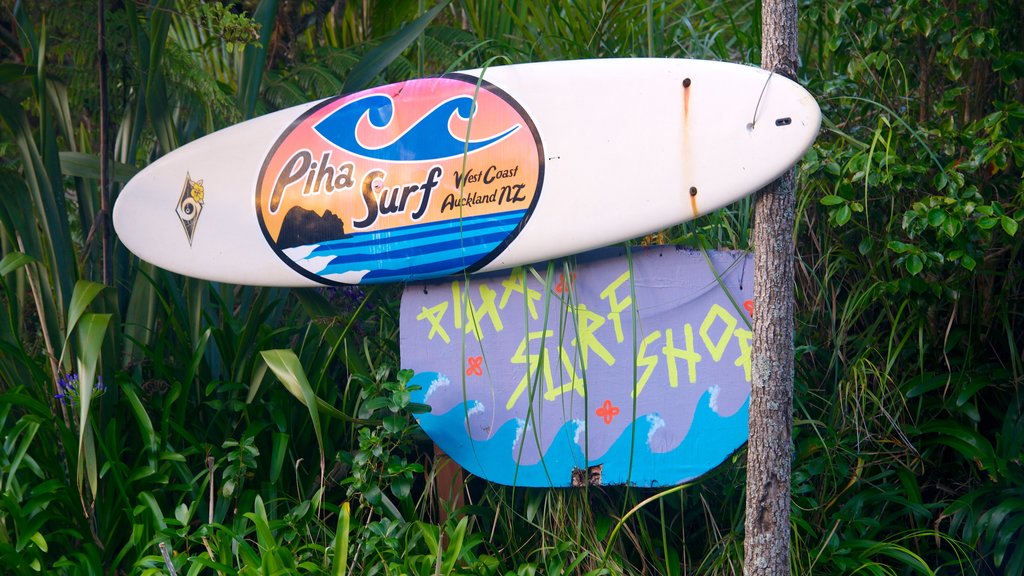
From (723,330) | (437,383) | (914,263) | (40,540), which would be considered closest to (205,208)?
(437,383)

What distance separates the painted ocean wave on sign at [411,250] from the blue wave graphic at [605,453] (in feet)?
0.95

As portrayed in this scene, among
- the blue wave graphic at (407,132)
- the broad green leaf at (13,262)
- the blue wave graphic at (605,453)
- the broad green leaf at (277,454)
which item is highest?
the blue wave graphic at (407,132)

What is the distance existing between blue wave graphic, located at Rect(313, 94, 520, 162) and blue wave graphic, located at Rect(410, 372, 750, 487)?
58 centimetres

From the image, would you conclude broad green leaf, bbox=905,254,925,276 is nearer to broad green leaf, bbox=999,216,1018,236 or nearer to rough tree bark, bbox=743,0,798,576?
broad green leaf, bbox=999,216,1018,236

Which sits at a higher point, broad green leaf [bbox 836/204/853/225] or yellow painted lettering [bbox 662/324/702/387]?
broad green leaf [bbox 836/204/853/225]

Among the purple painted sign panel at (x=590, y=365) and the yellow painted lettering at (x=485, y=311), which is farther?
the yellow painted lettering at (x=485, y=311)

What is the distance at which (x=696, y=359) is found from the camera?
2176 millimetres

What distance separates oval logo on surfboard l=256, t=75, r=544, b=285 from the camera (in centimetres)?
225

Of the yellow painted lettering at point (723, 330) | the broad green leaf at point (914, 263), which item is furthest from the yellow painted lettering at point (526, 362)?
the broad green leaf at point (914, 263)

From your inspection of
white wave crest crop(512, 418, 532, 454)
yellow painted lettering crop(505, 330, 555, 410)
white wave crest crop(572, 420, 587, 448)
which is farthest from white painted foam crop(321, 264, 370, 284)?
white wave crest crop(572, 420, 587, 448)

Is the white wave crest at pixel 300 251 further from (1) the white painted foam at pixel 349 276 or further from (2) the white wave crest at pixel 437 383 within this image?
(2) the white wave crest at pixel 437 383

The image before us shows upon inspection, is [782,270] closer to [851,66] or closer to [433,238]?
[433,238]

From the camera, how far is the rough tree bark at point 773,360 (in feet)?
5.88

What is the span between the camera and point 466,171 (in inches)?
90.0
